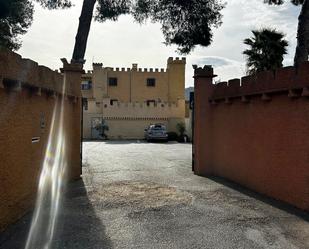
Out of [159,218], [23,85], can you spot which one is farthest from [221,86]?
[23,85]

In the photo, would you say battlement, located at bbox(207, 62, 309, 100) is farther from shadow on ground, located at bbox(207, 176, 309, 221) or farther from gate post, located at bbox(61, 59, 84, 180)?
gate post, located at bbox(61, 59, 84, 180)

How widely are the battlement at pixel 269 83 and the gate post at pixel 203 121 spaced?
747 millimetres

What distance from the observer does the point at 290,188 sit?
896cm

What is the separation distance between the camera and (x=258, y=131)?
10602mm

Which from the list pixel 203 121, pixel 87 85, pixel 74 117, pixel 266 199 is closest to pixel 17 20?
pixel 74 117

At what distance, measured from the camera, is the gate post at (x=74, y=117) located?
505 inches

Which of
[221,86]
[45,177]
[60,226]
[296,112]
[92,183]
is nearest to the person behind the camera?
[60,226]

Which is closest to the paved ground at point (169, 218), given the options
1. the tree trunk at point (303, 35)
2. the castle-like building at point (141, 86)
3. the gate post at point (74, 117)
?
the gate post at point (74, 117)

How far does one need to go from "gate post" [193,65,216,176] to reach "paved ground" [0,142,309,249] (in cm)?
158

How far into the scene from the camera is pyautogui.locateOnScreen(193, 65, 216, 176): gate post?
46.0 ft

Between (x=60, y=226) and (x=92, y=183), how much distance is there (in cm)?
476

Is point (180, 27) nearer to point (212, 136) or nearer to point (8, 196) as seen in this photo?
point (212, 136)

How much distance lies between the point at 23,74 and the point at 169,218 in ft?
13.7

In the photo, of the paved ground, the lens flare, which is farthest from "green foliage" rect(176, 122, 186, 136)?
the lens flare
